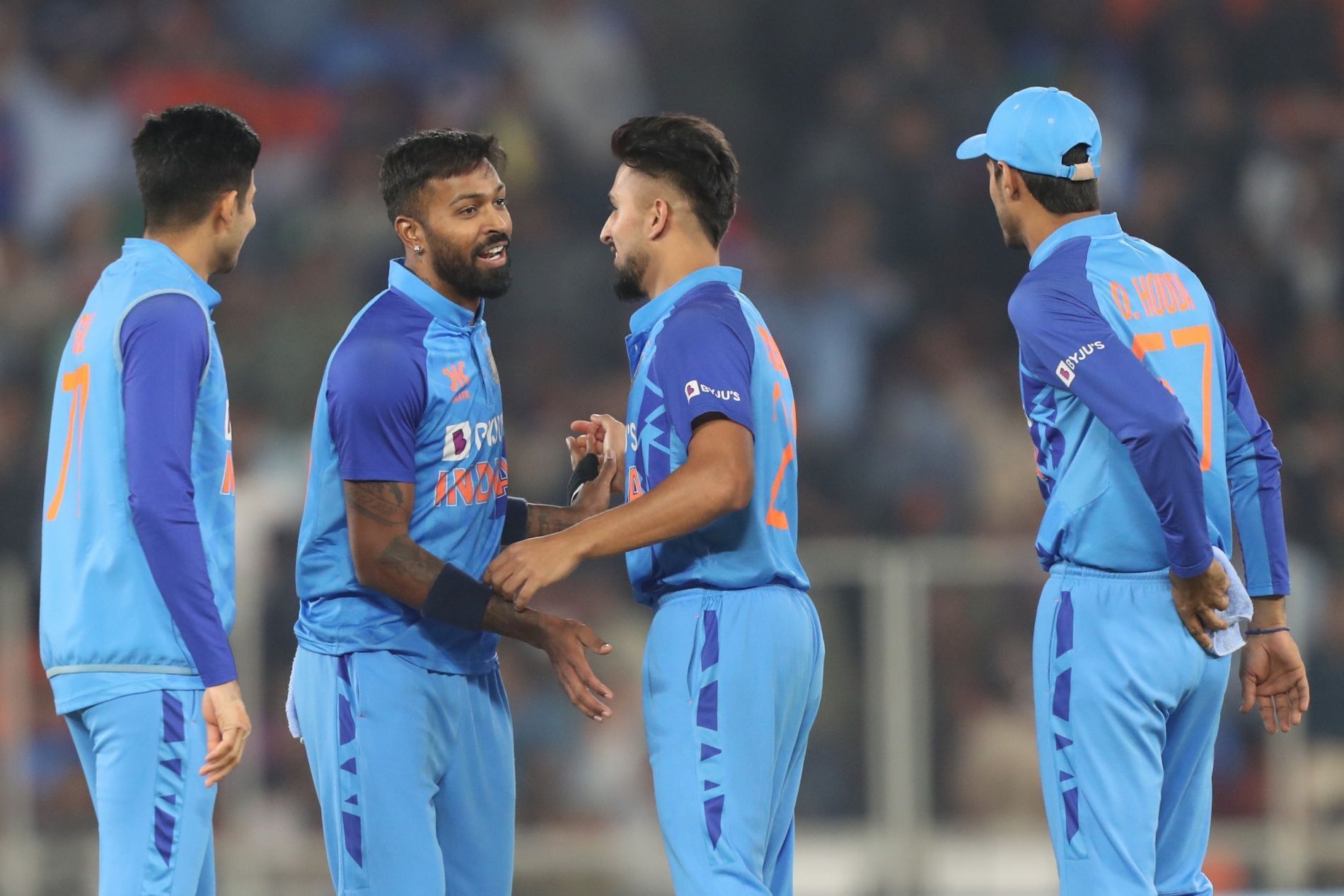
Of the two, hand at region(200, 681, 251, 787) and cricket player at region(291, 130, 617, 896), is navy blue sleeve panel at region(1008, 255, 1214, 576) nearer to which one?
cricket player at region(291, 130, 617, 896)

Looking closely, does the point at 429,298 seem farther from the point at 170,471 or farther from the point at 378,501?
the point at 170,471

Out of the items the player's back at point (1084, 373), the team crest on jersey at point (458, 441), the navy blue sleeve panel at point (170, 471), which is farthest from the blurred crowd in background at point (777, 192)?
the navy blue sleeve panel at point (170, 471)

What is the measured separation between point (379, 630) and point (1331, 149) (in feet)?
27.8

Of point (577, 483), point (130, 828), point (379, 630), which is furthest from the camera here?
point (577, 483)

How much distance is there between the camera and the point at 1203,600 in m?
3.79

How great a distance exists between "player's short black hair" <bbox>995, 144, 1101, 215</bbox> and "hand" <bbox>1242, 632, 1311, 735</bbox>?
1.14 metres

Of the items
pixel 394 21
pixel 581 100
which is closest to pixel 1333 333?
pixel 581 100

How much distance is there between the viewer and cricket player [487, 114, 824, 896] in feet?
12.1

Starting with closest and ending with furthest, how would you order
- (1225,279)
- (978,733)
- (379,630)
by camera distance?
(379,630)
(978,733)
(1225,279)

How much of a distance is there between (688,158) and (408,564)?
1.14 meters

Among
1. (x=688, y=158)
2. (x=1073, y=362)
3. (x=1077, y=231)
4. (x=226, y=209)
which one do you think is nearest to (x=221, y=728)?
(x=226, y=209)

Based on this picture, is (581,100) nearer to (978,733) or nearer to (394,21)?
(394,21)

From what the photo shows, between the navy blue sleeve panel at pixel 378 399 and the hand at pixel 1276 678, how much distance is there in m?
2.08

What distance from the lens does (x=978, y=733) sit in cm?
778
